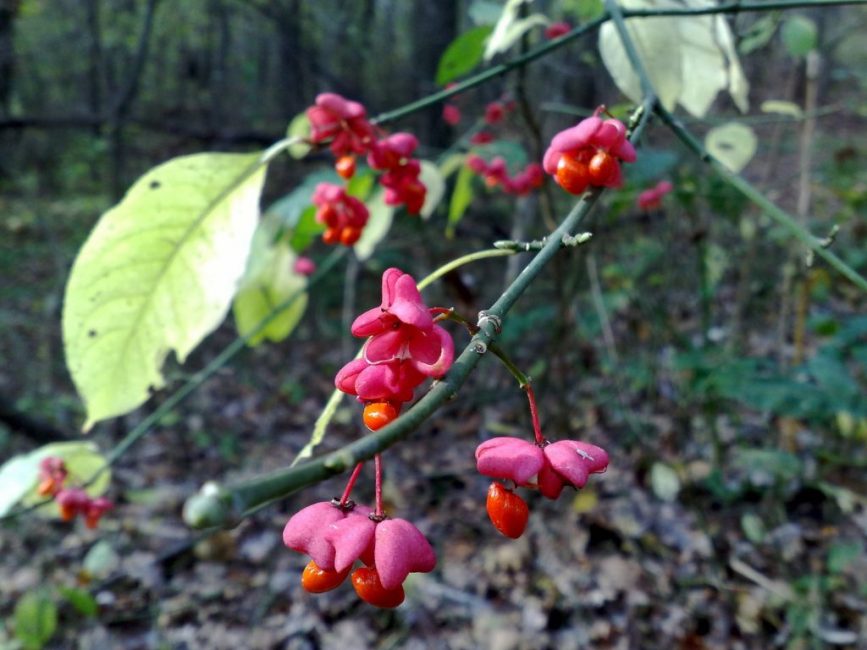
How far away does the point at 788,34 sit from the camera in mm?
2037

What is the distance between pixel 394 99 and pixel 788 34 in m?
5.43

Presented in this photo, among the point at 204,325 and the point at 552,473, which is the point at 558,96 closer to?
the point at 204,325

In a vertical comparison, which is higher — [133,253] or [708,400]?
[133,253]

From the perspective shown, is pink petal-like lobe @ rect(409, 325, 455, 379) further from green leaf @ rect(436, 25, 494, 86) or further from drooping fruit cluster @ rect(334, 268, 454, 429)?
green leaf @ rect(436, 25, 494, 86)

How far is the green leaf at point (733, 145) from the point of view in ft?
5.69

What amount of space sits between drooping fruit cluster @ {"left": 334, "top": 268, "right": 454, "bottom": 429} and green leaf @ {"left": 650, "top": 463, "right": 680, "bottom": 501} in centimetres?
226

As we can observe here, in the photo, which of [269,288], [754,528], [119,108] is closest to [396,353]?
[269,288]

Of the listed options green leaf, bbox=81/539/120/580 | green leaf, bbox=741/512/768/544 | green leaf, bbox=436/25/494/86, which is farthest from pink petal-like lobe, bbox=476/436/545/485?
green leaf, bbox=81/539/120/580

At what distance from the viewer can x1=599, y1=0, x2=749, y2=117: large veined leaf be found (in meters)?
1.13

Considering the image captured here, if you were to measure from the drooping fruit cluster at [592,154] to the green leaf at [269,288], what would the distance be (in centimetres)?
96

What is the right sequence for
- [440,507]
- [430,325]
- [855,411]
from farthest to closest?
[440,507]
[855,411]
[430,325]

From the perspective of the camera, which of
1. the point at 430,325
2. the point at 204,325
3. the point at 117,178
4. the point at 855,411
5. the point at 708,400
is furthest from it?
the point at 117,178

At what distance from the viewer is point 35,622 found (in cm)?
238

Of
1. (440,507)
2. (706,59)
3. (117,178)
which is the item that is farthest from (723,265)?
(117,178)
